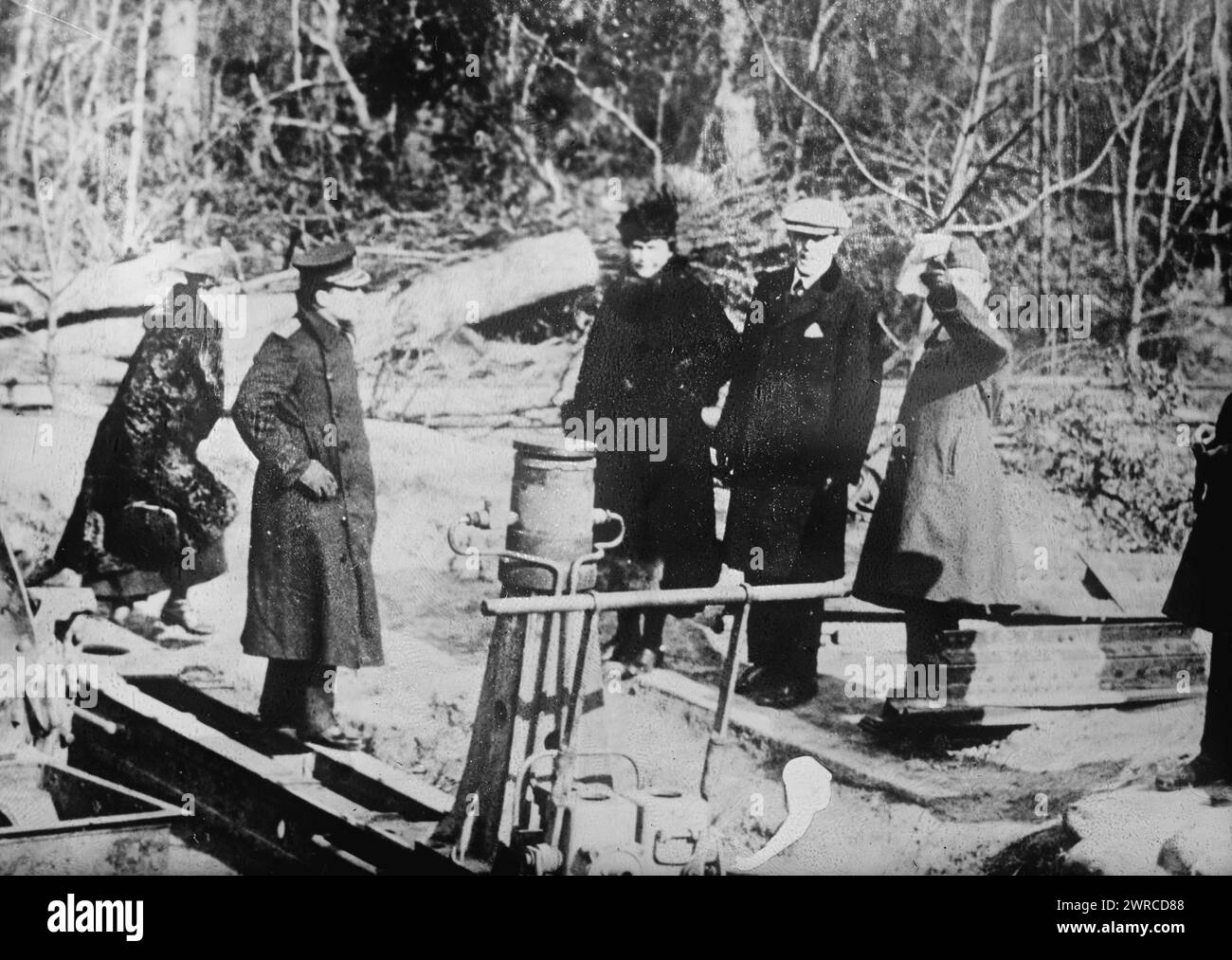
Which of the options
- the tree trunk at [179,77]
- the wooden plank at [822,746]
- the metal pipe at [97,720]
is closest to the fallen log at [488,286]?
the tree trunk at [179,77]

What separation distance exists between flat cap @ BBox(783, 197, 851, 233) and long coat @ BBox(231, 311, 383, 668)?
1.45 meters

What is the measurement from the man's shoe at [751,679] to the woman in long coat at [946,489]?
398 mm

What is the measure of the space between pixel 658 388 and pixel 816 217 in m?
0.75

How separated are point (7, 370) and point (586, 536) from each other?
1.78 metres

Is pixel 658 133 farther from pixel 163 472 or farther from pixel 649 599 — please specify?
pixel 163 472

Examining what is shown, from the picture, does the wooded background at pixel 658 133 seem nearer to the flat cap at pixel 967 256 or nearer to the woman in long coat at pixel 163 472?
the flat cap at pixel 967 256

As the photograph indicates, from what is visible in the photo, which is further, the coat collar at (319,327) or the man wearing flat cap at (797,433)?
the man wearing flat cap at (797,433)

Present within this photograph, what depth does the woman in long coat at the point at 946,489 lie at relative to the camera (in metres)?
4.31

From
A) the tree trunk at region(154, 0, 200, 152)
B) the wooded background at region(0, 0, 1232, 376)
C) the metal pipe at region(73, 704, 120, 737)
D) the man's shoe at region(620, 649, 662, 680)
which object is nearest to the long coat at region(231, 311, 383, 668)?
the wooded background at region(0, 0, 1232, 376)

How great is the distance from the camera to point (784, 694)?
4.34 meters

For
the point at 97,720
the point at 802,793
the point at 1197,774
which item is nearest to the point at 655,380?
the point at 802,793

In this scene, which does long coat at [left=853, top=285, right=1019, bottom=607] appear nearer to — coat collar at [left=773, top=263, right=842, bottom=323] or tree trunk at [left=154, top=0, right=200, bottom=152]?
coat collar at [left=773, top=263, right=842, bottom=323]

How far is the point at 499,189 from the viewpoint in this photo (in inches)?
166
